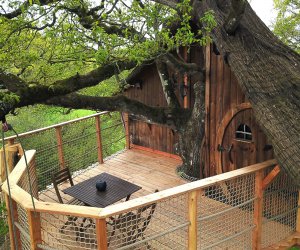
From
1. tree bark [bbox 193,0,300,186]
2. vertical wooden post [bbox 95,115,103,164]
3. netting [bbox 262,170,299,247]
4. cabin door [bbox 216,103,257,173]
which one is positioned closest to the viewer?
tree bark [bbox 193,0,300,186]

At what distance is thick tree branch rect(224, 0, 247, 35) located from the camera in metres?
5.16

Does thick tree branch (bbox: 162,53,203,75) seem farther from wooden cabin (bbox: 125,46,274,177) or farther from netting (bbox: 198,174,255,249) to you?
netting (bbox: 198,174,255,249)

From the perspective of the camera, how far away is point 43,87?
18.2ft

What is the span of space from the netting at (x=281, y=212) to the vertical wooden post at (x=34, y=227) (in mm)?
3450

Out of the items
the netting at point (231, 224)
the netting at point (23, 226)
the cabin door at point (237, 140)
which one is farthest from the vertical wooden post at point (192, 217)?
the cabin door at point (237, 140)

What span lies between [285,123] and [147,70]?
5.69 metres

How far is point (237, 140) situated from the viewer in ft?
21.4

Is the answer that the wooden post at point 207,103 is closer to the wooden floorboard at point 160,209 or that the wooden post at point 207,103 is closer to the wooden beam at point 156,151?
the wooden floorboard at point 160,209

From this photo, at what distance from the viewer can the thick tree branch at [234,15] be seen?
16.9 feet

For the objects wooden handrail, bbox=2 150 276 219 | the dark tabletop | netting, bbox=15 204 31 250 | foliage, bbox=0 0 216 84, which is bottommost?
the dark tabletop

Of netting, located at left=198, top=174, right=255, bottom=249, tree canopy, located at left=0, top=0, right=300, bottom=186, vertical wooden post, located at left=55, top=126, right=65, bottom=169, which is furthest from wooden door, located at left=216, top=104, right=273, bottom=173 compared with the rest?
vertical wooden post, located at left=55, top=126, right=65, bottom=169

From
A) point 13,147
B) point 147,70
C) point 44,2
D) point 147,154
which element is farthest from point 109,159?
point 44,2

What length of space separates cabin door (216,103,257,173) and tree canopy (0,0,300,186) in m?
1.18

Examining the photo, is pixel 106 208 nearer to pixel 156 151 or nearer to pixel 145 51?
pixel 145 51
